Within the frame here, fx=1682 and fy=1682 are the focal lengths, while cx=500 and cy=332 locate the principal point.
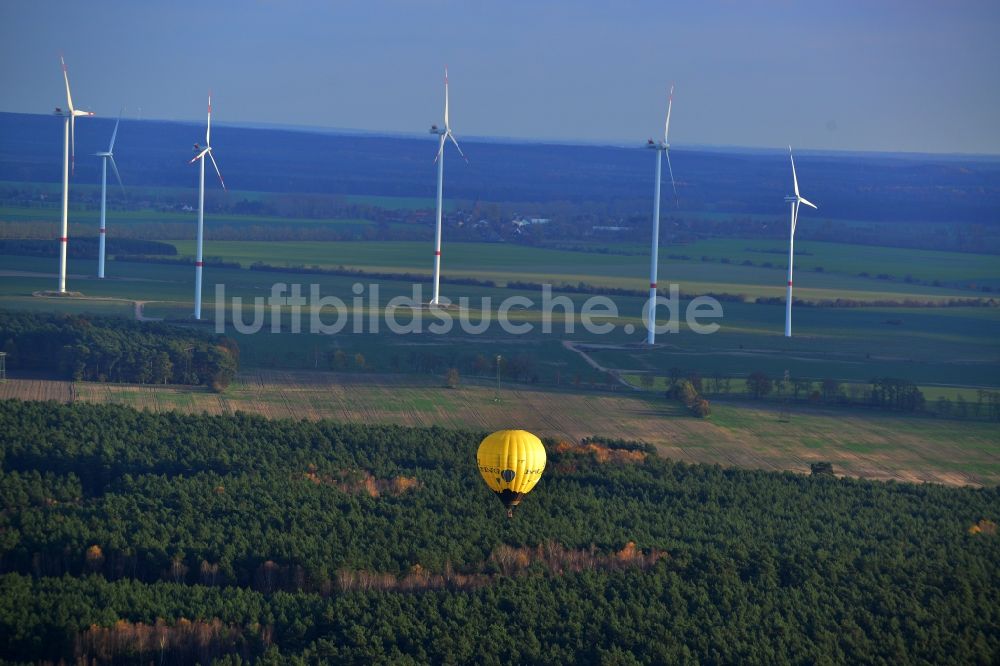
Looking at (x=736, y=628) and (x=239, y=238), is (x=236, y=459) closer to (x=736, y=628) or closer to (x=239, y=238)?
(x=736, y=628)

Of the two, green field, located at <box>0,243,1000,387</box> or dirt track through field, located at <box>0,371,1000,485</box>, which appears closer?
dirt track through field, located at <box>0,371,1000,485</box>

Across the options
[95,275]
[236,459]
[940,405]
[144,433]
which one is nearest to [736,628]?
[236,459]

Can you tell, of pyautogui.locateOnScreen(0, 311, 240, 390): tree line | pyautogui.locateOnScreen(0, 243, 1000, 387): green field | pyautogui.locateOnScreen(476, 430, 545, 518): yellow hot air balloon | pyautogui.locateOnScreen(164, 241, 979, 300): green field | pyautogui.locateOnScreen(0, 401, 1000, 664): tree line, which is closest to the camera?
pyautogui.locateOnScreen(0, 401, 1000, 664): tree line

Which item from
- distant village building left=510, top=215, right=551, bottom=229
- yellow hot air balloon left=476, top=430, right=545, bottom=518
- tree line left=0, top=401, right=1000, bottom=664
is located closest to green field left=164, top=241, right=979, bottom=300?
distant village building left=510, top=215, right=551, bottom=229

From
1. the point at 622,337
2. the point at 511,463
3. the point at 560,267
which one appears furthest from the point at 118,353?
the point at 560,267

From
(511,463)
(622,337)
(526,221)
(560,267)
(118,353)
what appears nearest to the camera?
(511,463)

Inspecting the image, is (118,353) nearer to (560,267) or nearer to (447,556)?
(447,556)

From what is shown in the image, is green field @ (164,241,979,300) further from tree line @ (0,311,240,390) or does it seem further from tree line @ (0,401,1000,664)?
tree line @ (0,401,1000,664)
